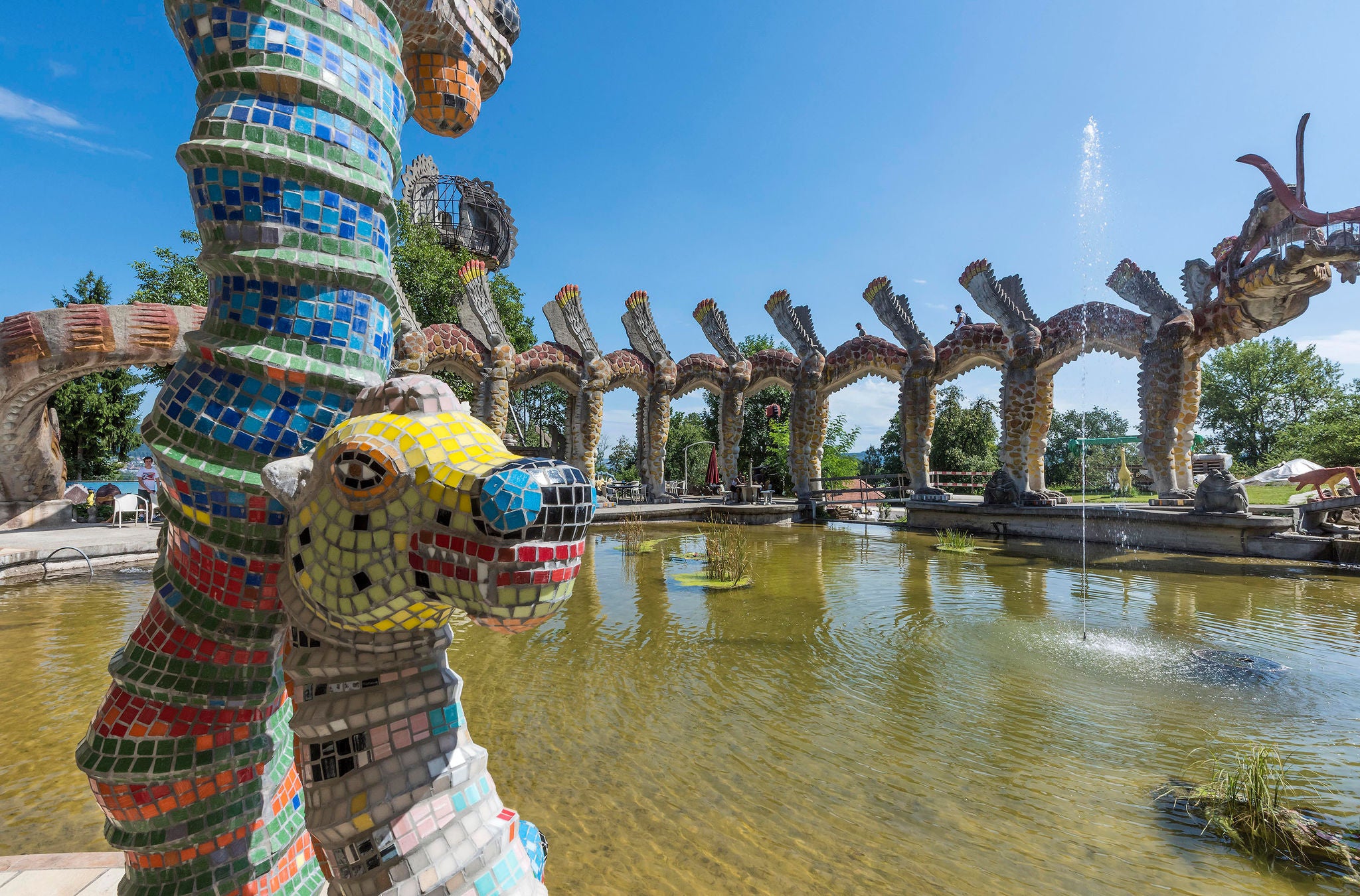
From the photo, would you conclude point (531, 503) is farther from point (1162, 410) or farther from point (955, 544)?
point (1162, 410)

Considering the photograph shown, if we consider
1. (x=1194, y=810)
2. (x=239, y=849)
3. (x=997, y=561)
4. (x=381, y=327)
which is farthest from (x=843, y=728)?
(x=997, y=561)

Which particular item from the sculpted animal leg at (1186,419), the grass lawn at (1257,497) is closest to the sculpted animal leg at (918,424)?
the grass lawn at (1257,497)

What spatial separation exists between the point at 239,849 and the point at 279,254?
4.15 ft

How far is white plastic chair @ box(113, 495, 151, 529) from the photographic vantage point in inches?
538

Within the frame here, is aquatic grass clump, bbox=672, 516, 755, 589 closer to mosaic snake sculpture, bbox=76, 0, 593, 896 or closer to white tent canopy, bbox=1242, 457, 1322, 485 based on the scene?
mosaic snake sculpture, bbox=76, 0, 593, 896

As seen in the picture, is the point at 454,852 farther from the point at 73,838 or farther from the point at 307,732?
the point at 73,838

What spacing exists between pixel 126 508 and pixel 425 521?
1718cm

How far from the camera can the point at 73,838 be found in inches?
111

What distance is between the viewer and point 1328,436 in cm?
2128

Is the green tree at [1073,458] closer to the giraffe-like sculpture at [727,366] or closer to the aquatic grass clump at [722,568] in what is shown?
the giraffe-like sculpture at [727,366]

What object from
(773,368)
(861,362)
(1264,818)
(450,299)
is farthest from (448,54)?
(450,299)

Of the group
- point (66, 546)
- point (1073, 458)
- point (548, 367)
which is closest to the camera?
point (66, 546)

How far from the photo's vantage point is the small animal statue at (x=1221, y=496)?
10352 mm

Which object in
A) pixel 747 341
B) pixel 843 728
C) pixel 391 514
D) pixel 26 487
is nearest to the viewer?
pixel 391 514
